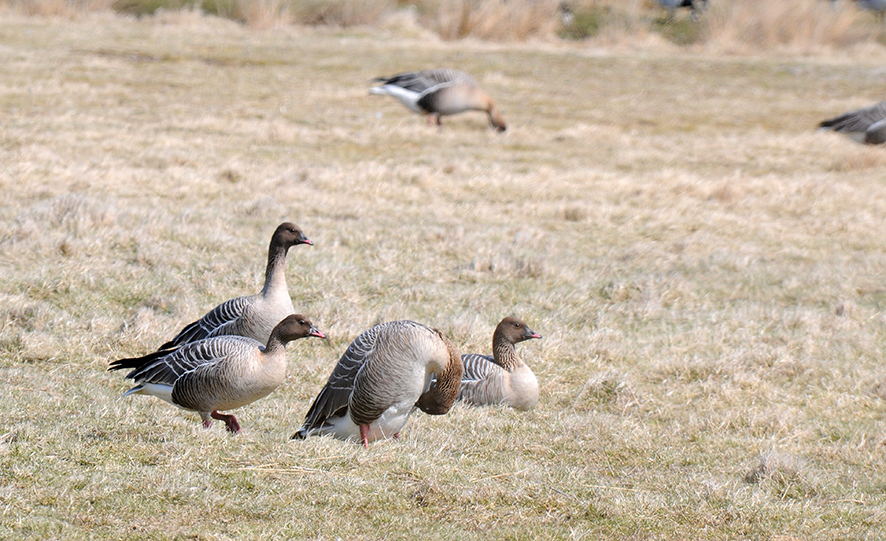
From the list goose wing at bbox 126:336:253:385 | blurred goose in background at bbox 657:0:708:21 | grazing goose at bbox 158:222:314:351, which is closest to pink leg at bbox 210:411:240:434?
goose wing at bbox 126:336:253:385

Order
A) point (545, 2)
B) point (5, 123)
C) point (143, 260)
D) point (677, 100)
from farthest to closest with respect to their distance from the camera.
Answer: point (545, 2), point (677, 100), point (5, 123), point (143, 260)

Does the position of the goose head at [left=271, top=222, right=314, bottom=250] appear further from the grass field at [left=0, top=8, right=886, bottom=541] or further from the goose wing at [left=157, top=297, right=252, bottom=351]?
the grass field at [left=0, top=8, right=886, bottom=541]

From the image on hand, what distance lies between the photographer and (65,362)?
690cm

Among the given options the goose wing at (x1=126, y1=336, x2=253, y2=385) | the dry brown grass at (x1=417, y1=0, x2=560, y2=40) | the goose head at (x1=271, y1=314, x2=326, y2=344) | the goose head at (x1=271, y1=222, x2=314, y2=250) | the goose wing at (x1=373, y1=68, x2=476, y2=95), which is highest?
the dry brown grass at (x1=417, y1=0, x2=560, y2=40)

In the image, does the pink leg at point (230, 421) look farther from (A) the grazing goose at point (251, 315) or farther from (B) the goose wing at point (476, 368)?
(B) the goose wing at point (476, 368)

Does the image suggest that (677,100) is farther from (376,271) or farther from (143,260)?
Answer: (143,260)

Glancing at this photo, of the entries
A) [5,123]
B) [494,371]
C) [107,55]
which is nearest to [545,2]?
[107,55]

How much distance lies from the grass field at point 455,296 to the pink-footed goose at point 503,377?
178mm

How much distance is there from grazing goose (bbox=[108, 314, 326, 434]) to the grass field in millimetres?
189

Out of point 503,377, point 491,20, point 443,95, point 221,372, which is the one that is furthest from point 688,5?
point 221,372

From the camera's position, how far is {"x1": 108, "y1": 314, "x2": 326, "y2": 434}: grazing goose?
5.41 meters

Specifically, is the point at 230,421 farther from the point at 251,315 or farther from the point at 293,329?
the point at 251,315

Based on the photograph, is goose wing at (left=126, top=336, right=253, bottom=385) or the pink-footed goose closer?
goose wing at (left=126, top=336, right=253, bottom=385)

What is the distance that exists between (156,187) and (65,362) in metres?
5.97
